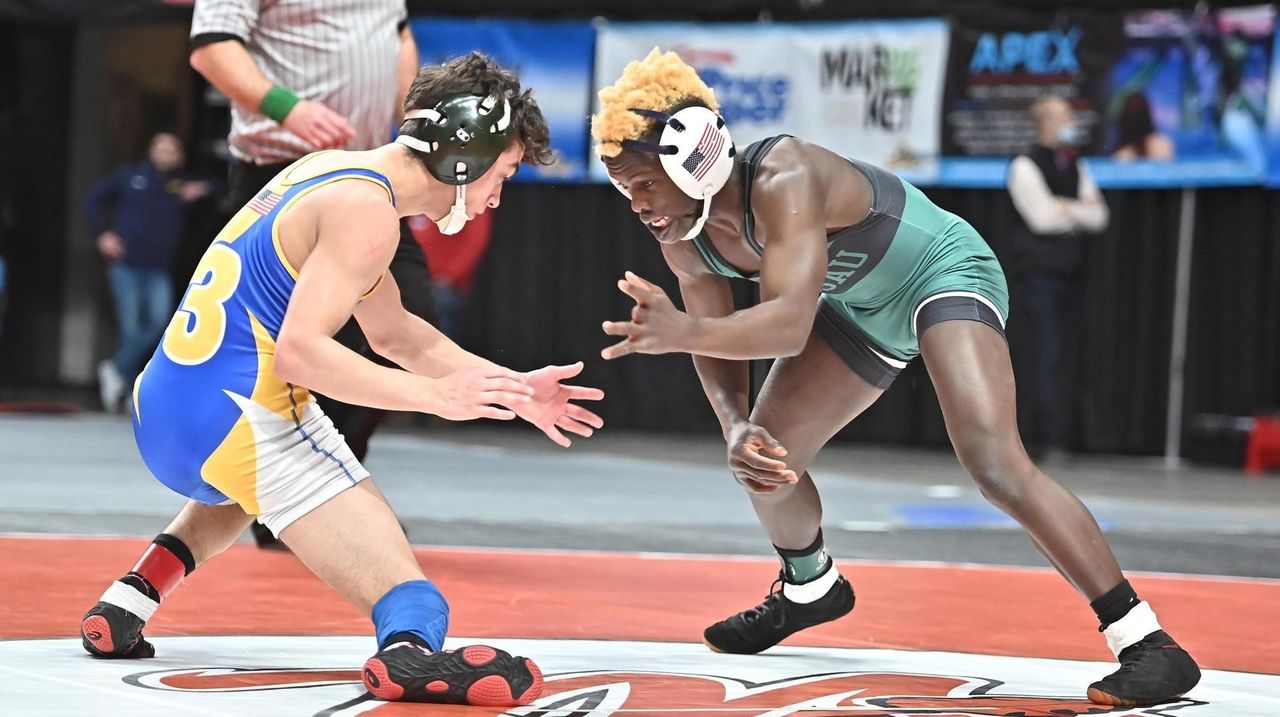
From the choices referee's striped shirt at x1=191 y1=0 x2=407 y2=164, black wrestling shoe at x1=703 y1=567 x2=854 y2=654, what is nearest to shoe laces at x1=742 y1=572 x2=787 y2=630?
black wrestling shoe at x1=703 y1=567 x2=854 y2=654

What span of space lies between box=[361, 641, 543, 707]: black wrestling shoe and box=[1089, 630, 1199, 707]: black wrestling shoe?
3.28 feet

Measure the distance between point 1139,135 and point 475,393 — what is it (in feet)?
24.1

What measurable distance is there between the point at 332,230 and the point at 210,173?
907cm

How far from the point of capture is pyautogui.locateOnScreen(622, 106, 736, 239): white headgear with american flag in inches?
128

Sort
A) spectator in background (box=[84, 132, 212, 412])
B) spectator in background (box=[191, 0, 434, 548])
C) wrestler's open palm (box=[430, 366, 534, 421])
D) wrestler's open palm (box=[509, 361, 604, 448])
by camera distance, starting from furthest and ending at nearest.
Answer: spectator in background (box=[84, 132, 212, 412])
spectator in background (box=[191, 0, 434, 548])
wrestler's open palm (box=[509, 361, 604, 448])
wrestler's open palm (box=[430, 366, 534, 421])

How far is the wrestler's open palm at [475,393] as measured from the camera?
277cm

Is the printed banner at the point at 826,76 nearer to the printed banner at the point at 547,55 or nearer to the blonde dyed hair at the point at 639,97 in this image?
the printed banner at the point at 547,55

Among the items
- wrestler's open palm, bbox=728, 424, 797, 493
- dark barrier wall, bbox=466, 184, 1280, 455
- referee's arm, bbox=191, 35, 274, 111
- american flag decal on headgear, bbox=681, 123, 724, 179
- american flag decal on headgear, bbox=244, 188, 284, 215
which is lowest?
dark barrier wall, bbox=466, 184, 1280, 455

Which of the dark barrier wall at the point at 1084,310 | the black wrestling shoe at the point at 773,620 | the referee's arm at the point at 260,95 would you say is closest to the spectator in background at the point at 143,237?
the dark barrier wall at the point at 1084,310

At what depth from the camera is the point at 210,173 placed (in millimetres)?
11625

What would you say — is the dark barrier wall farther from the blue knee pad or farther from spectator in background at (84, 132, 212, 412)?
the blue knee pad

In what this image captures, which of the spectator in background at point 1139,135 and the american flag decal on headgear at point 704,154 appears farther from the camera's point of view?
the spectator in background at point 1139,135

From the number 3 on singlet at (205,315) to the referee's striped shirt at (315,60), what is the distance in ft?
5.19

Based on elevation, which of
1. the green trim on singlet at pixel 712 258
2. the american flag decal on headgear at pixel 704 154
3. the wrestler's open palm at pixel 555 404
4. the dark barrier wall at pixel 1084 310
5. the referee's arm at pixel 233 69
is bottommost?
the dark barrier wall at pixel 1084 310
